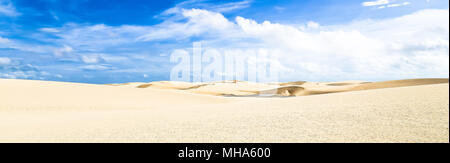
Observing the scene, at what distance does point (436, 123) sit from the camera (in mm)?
3285

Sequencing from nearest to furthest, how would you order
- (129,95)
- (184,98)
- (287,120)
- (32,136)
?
1. (32,136)
2. (287,120)
3. (129,95)
4. (184,98)

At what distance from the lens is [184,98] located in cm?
1383

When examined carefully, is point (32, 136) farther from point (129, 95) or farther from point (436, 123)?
point (129, 95)

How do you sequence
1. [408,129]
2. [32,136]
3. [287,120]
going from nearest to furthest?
[408,129]
[32,136]
[287,120]

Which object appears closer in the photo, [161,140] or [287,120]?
[161,140]
